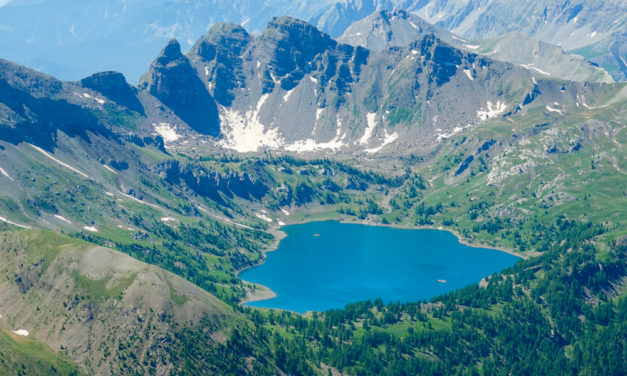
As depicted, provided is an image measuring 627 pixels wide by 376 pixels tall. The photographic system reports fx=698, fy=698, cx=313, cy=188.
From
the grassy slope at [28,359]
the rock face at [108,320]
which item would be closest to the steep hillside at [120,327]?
the rock face at [108,320]

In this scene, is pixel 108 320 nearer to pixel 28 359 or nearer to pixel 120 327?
pixel 120 327

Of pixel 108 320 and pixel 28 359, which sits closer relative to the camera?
pixel 28 359

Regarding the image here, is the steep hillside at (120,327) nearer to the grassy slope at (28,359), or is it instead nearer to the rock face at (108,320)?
the rock face at (108,320)

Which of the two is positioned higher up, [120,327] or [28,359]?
[120,327]

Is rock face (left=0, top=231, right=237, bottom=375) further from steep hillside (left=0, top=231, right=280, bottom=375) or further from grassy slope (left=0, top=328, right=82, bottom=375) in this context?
grassy slope (left=0, top=328, right=82, bottom=375)

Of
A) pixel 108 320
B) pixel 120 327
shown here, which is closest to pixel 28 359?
pixel 108 320

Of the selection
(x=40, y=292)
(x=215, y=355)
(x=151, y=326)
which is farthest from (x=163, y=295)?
(x=40, y=292)

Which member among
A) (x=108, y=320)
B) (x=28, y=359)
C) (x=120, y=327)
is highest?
(x=108, y=320)

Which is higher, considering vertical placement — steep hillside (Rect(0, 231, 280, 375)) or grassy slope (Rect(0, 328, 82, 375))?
steep hillside (Rect(0, 231, 280, 375))

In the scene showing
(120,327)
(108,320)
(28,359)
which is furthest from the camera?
(108,320)

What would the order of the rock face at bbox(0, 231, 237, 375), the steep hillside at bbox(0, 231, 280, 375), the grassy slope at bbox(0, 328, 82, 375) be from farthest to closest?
1. the rock face at bbox(0, 231, 237, 375)
2. the steep hillside at bbox(0, 231, 280, 375)
3. the grassy slope at bbox(0, 328, 82, 375)

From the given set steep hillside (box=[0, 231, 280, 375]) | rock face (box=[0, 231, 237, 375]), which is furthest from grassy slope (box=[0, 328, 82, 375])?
rock face (box=[0, 231, 237, 375])
